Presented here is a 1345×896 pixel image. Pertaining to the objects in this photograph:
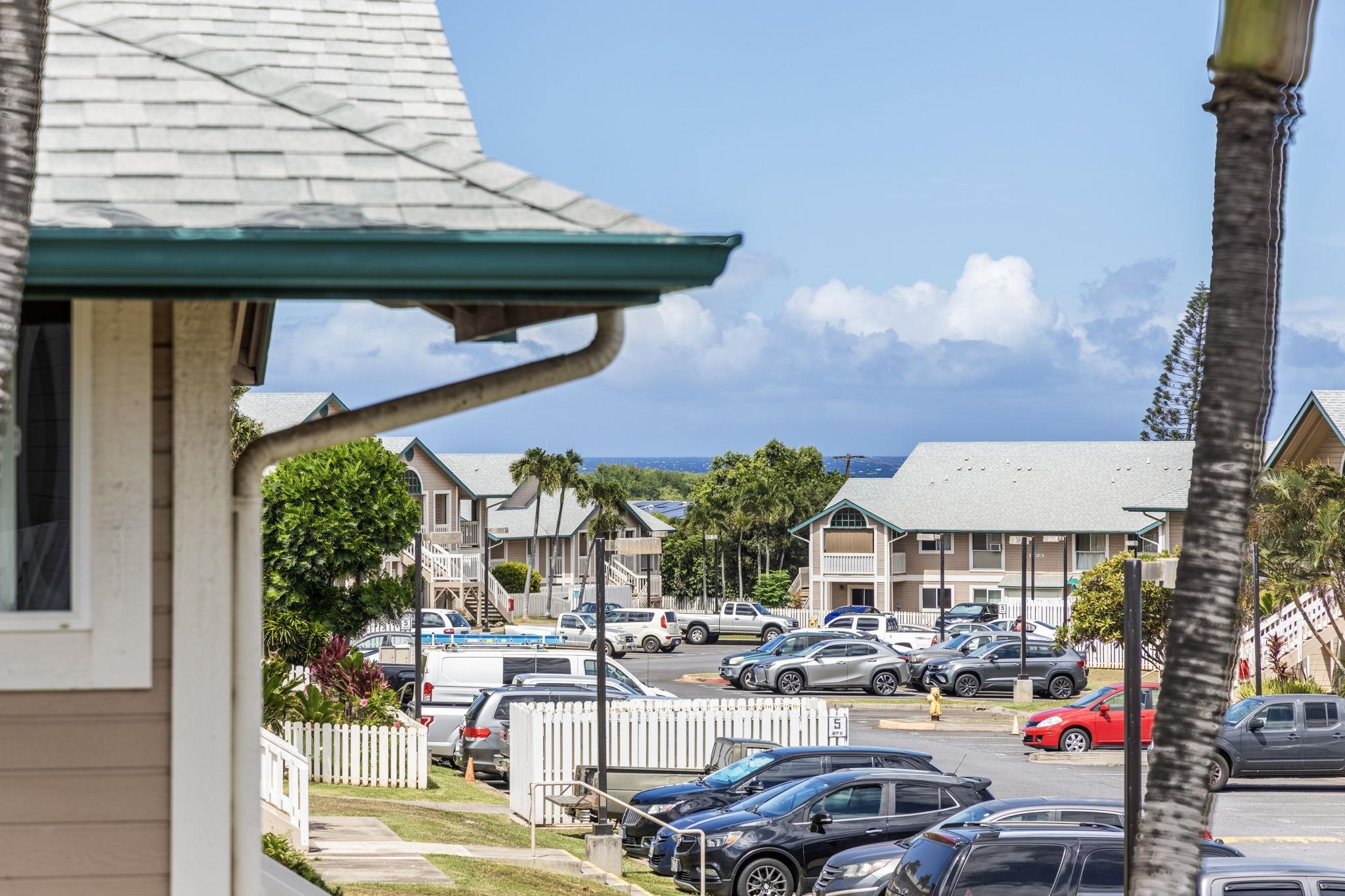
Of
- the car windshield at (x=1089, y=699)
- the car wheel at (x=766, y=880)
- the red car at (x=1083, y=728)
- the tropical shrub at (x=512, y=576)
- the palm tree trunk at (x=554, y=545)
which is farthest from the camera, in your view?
the tropical shrub at (x=512, y=576)

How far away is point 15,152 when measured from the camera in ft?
12.1

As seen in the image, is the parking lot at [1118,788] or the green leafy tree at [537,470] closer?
the parking lot at [1118,788]

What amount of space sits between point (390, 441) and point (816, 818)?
192ft

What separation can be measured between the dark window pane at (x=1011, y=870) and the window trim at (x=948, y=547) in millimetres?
57623

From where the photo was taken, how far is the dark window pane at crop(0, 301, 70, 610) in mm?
4574

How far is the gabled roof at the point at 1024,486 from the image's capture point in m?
69.0

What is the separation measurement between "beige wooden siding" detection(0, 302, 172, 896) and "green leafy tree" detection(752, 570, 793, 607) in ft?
228

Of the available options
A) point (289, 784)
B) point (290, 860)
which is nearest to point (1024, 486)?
point (289, 784)

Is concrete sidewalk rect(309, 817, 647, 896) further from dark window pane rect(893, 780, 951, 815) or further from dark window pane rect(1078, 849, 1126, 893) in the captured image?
dark window pane rect(1078, 849, 1126, 893)

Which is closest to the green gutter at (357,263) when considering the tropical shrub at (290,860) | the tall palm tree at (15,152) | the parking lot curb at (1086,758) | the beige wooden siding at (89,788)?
the tall palm tree at (15,152)

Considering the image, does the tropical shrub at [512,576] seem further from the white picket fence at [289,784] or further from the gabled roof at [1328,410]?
the white picket fence at [289,784]

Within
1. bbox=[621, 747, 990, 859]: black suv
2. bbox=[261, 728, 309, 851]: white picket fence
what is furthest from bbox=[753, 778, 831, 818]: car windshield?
bbox=[261, 728, 309, 851]: white picket fence

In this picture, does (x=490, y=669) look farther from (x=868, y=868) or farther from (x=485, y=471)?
(x=485, y=471)

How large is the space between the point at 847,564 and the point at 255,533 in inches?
2659
